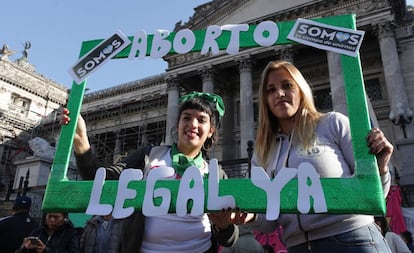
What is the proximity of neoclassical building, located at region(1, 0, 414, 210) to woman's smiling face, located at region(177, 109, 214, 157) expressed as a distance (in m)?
12.0

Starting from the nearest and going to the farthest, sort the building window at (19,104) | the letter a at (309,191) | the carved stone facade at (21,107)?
the letter a at (309,191) < the carved stone facade at (21,107) < the building window at (19,104)

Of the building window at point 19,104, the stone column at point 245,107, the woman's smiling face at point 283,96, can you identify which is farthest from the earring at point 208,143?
the building window at point 19,104

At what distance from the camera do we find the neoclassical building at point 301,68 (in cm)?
1644

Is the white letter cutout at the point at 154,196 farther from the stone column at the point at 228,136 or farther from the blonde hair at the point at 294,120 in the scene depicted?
the stone column at the point at 228,136

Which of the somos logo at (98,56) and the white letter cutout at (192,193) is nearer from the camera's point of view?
the white letter cutout at (192,193)

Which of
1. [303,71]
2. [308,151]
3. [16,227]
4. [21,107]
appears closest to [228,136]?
[303,71]

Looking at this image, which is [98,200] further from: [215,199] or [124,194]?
[215,199]

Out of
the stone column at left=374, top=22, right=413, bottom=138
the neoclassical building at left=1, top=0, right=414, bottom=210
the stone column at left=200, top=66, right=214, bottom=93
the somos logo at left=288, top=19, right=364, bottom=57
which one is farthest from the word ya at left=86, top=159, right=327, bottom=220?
the stone column at left=200, top=66, right=214, bottom=93

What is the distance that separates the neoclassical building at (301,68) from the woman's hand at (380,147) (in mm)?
12078

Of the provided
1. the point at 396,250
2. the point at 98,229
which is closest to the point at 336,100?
the point at 396,250

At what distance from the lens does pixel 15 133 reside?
33.2 meters

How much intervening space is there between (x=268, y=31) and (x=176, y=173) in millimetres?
1015

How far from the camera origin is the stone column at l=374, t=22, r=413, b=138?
15.2 m

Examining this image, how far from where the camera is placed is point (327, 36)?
180 cm
